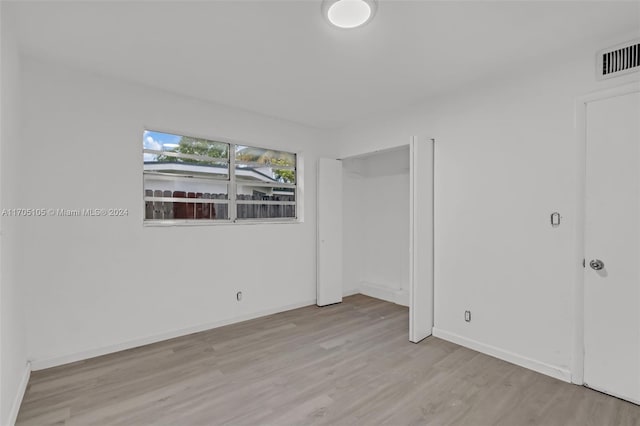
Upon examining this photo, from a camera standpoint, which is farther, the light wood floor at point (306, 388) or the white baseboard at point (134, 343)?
the white baseboard at point (134, 343)

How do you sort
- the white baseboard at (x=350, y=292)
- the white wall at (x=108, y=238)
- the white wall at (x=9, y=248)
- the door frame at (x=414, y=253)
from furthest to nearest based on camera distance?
the white baseboard at (x=350, y=292)
the door frame at (x=414, y=253)
the white wall at (x=108, y=238)
the white wall at (x=9, y=248)

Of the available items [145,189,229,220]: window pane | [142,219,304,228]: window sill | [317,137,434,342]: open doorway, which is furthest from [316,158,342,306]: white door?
[145,189,229,220]: window pane

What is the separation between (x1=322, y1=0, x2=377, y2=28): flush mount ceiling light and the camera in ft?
6.18

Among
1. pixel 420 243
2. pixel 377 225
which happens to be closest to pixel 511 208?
pixel 420 243

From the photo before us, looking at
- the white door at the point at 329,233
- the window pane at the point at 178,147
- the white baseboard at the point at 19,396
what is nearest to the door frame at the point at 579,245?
the white door at the point at 329,233

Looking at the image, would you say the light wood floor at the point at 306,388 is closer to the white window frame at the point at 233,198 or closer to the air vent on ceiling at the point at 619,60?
the white window frame at the point at 233,198

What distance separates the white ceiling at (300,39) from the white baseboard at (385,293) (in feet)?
9.50

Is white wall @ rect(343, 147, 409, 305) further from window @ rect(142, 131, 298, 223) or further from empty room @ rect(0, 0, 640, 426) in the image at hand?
window @ rect(142, 131, 298, 223)

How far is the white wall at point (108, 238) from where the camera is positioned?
2654 millimetres

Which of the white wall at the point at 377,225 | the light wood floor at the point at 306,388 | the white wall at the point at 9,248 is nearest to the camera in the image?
the white wall at the point at 9,248

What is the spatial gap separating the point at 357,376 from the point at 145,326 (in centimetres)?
225

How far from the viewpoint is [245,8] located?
6.43 ft

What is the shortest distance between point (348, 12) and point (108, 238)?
294 centimetres

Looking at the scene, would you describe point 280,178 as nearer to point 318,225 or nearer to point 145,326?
point 318,225
